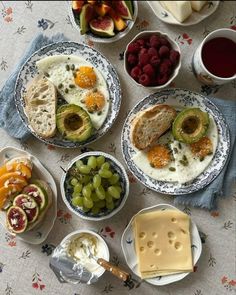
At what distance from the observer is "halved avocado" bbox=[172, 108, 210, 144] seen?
1.00 metres

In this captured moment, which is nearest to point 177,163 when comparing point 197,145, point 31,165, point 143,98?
point 197,145

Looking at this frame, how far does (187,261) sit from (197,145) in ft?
0.90

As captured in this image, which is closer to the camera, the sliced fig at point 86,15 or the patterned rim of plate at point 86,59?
the sliced fig at point 86,15

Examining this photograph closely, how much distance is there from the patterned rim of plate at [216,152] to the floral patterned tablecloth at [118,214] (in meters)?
0.03

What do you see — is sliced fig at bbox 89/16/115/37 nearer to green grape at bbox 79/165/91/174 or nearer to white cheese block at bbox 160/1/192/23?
white cheese block at bbox 160/1/192/23

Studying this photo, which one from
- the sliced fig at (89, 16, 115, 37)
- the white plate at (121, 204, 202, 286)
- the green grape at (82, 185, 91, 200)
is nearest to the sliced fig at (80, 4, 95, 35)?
the sliced fig at (89, 16, 115, 37)

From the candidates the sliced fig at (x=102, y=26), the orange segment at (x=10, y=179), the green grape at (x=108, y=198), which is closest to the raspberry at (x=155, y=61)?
the sliced fig at (x=102, y=26)

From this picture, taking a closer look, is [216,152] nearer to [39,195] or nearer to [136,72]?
[136,72]

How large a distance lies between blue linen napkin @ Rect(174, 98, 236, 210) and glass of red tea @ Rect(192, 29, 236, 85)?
0.29 ft

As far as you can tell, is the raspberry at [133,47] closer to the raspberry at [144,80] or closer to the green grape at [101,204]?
the raspberry at [144,80]

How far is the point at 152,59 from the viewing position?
0.96 metres

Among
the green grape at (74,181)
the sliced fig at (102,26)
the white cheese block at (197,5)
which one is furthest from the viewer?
the green grape at (74,181)

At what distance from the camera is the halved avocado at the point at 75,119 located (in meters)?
1.00

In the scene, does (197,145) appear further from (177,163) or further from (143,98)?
(143,98)
